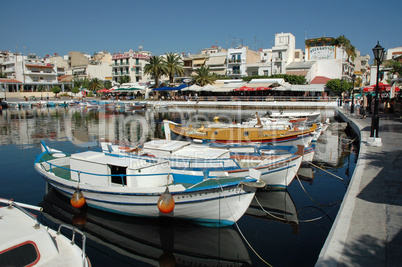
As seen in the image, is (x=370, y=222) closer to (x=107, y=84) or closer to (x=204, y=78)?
(x=204, y=78)

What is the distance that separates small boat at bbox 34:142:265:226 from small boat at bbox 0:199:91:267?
297 cm

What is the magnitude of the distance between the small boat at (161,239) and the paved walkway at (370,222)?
3.18 m

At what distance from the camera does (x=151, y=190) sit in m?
10.2

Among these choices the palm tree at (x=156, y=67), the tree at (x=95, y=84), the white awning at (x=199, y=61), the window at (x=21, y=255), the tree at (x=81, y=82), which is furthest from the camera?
the tree at (x=81, y=82)

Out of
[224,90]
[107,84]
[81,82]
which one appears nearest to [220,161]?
[224,90]

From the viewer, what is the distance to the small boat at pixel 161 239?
902cm

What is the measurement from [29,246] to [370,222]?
752cm

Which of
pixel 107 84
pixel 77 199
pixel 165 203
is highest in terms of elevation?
pixel 107 84

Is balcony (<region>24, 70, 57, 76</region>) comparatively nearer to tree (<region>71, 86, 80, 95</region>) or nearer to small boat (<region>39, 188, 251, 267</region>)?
tree (<region>71, 86, 80, 95</region>)

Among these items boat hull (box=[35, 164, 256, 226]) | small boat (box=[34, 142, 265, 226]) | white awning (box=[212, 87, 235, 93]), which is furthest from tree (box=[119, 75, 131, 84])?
boat hull (box=[35, 164, 256, 226])

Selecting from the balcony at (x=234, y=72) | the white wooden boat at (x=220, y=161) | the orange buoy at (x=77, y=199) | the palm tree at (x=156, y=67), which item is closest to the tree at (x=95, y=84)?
the palm tree at (x=156, y=67)

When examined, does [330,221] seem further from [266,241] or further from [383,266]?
[383,266]

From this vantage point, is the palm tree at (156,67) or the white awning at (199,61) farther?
the white awning at (199,61)

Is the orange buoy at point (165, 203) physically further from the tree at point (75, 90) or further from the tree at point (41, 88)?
the tree at point (41, 88)
